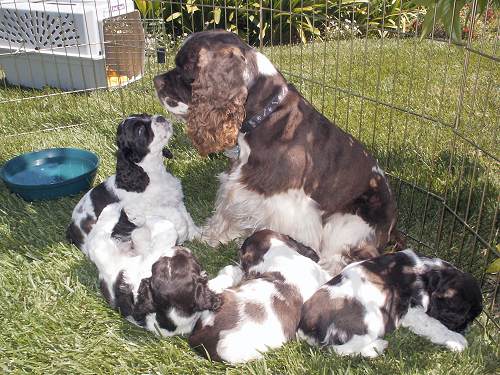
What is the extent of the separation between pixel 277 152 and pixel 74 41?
426 centimetres

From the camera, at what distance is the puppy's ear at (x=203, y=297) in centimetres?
322

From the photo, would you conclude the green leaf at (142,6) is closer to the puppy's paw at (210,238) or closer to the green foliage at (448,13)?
the puppy's paw at (210,238)

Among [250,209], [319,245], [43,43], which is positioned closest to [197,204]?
[250,209]

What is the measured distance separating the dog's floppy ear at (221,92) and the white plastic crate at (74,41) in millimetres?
3295

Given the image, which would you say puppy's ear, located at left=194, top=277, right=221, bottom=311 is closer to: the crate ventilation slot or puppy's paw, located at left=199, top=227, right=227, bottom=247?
puppy's paw, located at left=199, top=227, right=227, bottom=247

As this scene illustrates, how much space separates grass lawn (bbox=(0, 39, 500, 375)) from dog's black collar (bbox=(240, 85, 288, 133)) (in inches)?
41.2

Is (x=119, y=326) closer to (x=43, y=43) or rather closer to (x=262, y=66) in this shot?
(x=262, y=66)

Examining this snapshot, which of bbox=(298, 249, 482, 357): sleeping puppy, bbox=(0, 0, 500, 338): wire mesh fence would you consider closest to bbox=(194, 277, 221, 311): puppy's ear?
bbox=(298, 249, 482, 357): sleeping puppy

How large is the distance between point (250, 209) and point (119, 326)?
1.33 meters

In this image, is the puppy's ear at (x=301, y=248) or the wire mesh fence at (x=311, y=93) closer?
the puppy's ear at (x=301, y=248)

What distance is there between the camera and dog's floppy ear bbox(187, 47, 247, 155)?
3.94 meters

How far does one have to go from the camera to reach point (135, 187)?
4.28 metres

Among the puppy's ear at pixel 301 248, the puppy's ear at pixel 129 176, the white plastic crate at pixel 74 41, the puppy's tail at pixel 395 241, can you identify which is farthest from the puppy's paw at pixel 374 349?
the white plastic crate at pixel 74 41

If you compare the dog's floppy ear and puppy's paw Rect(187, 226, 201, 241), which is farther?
puppy's paw Rect(187, 226, 201, 241)
